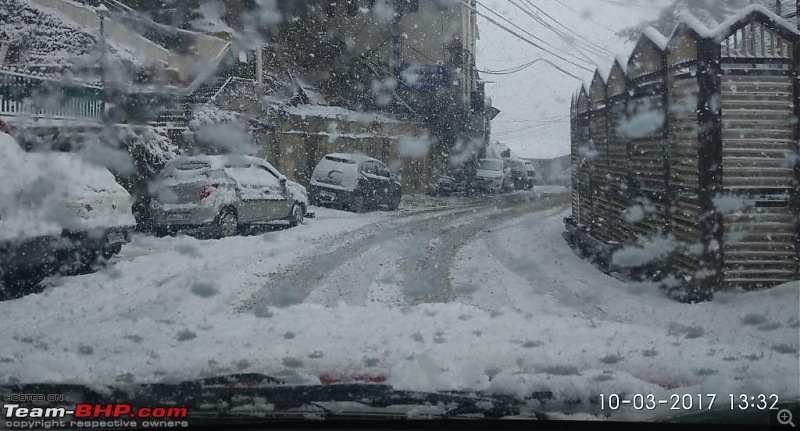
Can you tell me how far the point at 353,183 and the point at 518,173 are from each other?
258 centimetres

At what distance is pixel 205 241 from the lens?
5227 mm

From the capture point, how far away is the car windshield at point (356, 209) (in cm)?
393

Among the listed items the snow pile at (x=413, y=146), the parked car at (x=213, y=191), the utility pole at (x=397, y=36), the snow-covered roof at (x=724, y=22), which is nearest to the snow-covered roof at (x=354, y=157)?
the snow pile at (x=413, y=146)

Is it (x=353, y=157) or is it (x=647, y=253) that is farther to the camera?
(x=647, y=253)

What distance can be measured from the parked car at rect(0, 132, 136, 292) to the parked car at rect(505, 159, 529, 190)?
4153mm

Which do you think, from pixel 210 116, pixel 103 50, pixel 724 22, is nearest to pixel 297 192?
pixel 210 116

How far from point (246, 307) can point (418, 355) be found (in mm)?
1403

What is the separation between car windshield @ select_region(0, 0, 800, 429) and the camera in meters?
3.93

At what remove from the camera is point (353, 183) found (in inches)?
230

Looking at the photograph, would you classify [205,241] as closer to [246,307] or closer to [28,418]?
[246,307]

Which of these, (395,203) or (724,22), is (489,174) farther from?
(724,22)

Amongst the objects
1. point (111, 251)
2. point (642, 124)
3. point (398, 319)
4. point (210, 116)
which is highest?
point (210, 116)

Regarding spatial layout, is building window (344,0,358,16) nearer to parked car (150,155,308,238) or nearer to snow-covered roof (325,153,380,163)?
snow-covered roof (325,153,380,163)

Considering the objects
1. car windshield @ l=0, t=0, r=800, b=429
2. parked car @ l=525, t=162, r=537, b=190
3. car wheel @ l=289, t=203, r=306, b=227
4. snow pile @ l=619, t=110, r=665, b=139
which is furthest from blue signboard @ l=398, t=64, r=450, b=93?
parked car @ l=525, t=162, r=537, b=190
